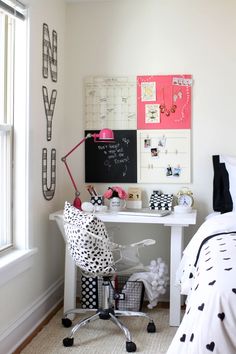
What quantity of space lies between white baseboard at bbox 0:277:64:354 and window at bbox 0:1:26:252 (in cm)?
49

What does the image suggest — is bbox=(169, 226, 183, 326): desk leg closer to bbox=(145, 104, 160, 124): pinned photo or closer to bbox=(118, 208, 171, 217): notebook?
bbox=(118, 208, 171, 217): notebook

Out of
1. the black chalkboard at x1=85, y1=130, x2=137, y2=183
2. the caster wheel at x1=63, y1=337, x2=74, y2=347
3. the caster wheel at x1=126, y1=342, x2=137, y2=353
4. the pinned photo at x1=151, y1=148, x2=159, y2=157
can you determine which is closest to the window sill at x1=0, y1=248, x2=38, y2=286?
the caster wheel at x1=63, y1=337, x2=74, y2=347

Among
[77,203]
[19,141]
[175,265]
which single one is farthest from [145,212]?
[19,141]

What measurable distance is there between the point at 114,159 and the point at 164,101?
2.05 ft

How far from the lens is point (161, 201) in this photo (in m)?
3.71

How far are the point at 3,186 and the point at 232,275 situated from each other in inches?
65.1

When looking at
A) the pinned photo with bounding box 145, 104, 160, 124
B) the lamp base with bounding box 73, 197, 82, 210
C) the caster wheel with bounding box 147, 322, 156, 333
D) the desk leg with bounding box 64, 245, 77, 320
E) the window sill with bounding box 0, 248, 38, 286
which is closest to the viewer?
the window sill with bounding box 0, 248, 38, 286

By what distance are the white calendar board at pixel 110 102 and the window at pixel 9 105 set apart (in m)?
0.92

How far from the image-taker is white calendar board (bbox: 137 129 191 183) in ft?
12.3

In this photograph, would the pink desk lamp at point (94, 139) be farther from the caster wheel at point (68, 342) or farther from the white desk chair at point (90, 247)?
the caster wheel at point (68, 342)

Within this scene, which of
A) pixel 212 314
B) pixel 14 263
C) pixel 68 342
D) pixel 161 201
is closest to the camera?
pixel 212 314

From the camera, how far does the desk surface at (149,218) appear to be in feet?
10.7

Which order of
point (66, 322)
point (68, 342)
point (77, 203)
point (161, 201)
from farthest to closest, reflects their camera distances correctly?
1. point (161, 201)
2. point (77, 203)
3. point (66, 322)
4. point (68, 342)

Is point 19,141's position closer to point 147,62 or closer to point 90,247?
point 90,247
